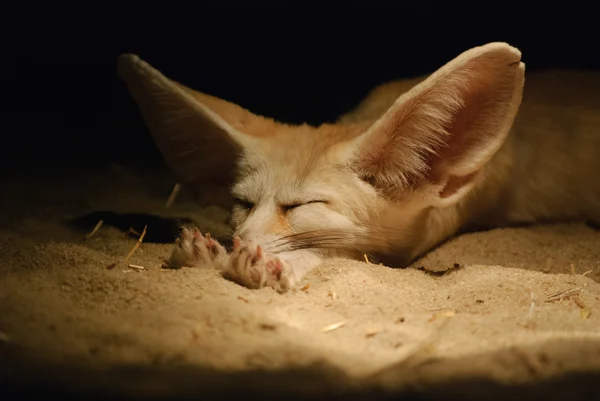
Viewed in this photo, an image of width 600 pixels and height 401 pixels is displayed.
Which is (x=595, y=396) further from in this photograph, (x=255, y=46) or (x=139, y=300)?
(x=255, y=46)

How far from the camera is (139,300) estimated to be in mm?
2037

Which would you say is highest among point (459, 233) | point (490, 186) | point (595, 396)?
point (595, 396)

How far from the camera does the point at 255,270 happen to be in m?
2.36

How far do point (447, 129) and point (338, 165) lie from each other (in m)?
0.55

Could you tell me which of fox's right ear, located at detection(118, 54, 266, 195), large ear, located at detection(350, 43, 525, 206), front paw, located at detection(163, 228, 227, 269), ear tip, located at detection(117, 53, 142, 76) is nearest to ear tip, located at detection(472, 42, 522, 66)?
large ear, located at detection(350, 43, 525, 206)

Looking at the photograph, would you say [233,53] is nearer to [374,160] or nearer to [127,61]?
[127,61]

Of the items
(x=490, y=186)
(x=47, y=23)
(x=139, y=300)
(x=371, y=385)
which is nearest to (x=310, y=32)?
(x=47, y=23)

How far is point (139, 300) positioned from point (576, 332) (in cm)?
136

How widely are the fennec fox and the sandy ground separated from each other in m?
0.20

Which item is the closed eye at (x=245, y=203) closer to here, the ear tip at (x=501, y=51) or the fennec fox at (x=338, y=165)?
the fennec fox at (x=338, y=165)

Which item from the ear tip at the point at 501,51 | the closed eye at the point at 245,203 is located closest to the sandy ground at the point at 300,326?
the closed eye at the point at 245,203

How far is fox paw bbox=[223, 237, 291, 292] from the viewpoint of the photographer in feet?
Result: 7.70

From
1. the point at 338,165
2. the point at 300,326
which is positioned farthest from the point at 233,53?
the point at 300,326

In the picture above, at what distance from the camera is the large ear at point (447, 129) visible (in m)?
2.74
